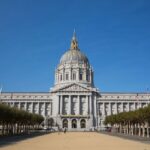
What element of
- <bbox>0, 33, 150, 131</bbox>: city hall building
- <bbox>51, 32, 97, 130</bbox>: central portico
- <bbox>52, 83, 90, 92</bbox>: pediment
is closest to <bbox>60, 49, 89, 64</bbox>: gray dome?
<bbox>0, 33, 150, 131</bbox>: city hall building

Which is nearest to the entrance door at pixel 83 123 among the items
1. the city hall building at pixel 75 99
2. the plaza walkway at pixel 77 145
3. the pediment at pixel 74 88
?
the city hall building at pixel 75 99

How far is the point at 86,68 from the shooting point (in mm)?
163375

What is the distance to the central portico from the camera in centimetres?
13775

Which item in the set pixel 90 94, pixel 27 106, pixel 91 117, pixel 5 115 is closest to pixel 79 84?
pixel 90 94

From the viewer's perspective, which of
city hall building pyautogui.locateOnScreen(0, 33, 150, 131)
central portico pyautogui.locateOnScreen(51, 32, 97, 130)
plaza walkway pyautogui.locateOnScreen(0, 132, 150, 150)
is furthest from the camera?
city hall building pyautogui.locateOnScreen(0, 33, 150, 131)

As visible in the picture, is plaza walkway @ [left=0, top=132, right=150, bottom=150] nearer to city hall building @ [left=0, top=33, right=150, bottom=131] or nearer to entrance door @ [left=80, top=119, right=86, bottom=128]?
city hall building @ [left=0, top=33, right=150, bottom=131]

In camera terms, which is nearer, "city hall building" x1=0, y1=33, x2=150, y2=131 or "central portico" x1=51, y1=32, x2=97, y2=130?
"central portico" x1=51, y1=32, x2=97, y2=130

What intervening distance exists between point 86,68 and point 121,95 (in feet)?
74.7

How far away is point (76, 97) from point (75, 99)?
1035mm

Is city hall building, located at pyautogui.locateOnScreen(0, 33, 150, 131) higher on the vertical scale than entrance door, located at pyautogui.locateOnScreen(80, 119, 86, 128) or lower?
higher

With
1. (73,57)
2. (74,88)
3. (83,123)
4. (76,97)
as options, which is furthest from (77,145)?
(73,57)

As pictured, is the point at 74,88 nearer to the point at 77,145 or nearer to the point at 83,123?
the point at 83,123

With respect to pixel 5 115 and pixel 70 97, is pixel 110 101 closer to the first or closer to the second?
pixel 70 97

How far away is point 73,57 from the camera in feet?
550
